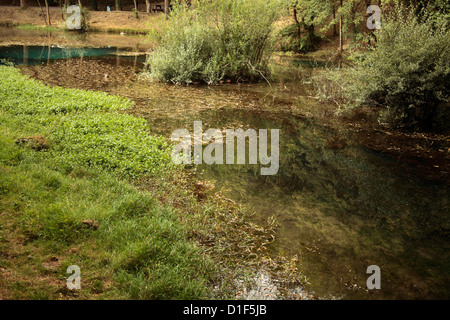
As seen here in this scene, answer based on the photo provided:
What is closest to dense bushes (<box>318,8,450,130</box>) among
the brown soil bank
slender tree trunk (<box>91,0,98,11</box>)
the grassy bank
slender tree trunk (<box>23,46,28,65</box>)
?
the grassy bank

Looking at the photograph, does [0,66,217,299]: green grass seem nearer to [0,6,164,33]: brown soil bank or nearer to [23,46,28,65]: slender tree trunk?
[23,46,28,65]: slender tree trunk

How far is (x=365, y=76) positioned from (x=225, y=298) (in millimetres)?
7696

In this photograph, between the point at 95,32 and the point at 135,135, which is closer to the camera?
the point at 135,135

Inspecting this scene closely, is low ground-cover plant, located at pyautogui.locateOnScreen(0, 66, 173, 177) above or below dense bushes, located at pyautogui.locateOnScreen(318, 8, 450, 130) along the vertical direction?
below

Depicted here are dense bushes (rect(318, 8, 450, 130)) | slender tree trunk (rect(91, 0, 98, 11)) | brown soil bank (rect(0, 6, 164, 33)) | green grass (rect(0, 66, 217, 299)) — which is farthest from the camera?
slender tree trunk (rect(91, 0, 98, 11))

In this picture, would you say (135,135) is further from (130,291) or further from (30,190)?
(130,291)

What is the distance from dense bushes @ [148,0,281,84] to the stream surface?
266cm

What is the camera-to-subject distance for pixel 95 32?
1382 inches

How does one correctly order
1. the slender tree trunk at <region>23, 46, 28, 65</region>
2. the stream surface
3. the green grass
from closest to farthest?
the green grass
the stream surface
the slender tree trunk at <region>23, 46, 28, 65</region>

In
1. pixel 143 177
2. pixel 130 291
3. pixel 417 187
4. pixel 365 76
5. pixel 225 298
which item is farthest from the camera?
pixel 365 76

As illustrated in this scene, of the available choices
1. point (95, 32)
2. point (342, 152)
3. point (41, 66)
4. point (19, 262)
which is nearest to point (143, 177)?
point (19, 262)

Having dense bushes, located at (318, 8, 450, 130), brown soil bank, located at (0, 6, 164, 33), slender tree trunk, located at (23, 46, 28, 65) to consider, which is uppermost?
brown soil bank, located at (0, 6, 164, 33)

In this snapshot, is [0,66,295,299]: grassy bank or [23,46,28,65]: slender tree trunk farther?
[23,46,28,65]: slender tree trunk

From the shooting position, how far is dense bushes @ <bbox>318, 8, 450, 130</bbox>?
302 inches
